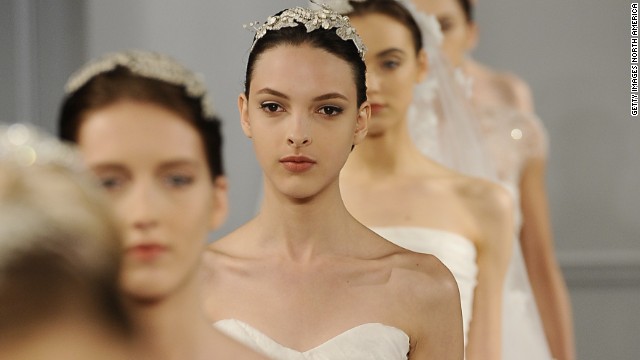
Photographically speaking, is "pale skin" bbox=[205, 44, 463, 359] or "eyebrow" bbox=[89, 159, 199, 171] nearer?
"eyebrow" bbox=[89, 159, 199, 171]

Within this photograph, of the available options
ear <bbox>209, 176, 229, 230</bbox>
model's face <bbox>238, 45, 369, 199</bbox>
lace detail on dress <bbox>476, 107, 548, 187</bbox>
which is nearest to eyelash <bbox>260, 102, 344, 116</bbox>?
model's face <bbox>238, 45, 369, 199</bbox>

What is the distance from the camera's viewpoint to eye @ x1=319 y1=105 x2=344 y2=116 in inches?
51.9

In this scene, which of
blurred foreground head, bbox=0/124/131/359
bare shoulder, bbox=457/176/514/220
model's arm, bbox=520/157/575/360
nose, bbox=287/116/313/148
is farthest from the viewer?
model's arm, bbox=520/157/575/360

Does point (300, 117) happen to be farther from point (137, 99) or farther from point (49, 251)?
point (49, 251)

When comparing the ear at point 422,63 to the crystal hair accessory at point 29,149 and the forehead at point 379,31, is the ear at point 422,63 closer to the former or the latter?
the forehead at point 379,31

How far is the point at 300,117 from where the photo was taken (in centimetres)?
129

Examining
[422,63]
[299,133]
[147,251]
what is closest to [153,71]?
[147,251]

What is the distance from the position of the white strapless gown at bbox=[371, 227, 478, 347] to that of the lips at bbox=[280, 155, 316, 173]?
0.71m

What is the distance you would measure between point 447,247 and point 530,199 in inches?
39.5

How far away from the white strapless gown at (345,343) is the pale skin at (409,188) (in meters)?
0.59

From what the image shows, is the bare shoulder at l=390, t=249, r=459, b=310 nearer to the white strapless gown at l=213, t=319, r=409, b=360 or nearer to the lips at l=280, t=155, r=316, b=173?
the white strapless gown at l=213, t=319, r=409, b=360

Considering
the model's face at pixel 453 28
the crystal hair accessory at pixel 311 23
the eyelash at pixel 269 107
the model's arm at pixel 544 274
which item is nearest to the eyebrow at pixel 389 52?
the crystal hair accessory at pixel 311 23

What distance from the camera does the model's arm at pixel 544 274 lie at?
279cm

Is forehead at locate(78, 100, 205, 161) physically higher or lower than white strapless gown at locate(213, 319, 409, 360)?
higher
